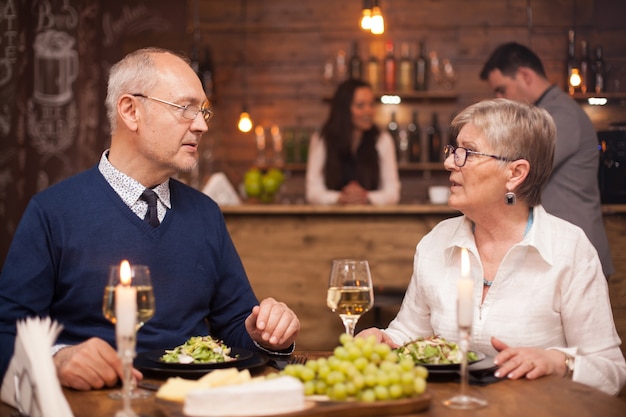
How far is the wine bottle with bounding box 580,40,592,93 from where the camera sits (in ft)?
19.3

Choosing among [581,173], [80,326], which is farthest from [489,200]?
[581,173]

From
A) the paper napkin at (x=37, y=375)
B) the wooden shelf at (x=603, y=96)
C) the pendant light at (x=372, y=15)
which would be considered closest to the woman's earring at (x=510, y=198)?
the paper napkin at (x=37, y=375)

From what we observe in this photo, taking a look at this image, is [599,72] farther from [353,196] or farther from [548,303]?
[548,303]

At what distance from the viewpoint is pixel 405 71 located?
21.3 feet

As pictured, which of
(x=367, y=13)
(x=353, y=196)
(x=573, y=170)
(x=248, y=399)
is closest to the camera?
(x=248, y=399)

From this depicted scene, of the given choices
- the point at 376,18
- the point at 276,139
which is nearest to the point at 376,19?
the point at 376,18

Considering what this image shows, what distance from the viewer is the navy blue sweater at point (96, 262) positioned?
196 cm

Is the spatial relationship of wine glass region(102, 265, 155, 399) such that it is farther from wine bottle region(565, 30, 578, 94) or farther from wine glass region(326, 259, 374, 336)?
wine bottle region(565, 30, 578, 94)

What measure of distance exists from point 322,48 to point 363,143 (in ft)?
5.77

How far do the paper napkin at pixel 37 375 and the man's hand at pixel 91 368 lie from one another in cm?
15

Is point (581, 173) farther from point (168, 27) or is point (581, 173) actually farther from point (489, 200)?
point (168, 27)

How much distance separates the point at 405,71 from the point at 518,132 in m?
4.37

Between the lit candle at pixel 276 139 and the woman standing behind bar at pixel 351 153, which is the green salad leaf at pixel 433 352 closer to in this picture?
the woman standing behind bar at pixel 351 153

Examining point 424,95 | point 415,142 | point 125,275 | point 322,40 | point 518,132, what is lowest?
point 125,275
